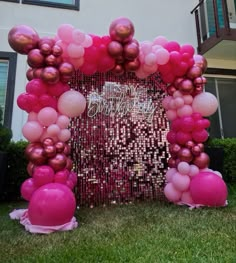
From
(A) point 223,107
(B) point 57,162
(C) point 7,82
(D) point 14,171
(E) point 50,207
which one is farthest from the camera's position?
(A) point 223,107

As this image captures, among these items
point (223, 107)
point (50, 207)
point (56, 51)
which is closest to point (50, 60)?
point (56, 51)

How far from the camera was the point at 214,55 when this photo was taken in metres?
5.96

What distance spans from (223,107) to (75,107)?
14.5 ft

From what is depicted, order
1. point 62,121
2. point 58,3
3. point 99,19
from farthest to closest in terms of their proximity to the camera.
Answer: point 99,19 < point 58,3 < point 62,121

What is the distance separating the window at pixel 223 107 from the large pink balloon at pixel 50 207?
14.1ft

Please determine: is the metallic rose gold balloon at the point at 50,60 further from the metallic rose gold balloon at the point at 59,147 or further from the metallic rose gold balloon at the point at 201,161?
the metallic rose gold balloon at the point at 201,161

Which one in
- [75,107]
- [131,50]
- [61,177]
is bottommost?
[61,177]

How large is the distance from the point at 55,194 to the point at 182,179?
4.90 feet

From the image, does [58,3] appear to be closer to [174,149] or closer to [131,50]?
[131,50]

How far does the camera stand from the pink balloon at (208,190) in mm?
2959

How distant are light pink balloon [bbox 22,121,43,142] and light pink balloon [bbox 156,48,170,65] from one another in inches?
60.8

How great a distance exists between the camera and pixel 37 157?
2658mm

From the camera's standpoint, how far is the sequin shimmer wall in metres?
3.38

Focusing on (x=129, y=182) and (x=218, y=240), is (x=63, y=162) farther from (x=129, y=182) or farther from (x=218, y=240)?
(x=218, y=240)
